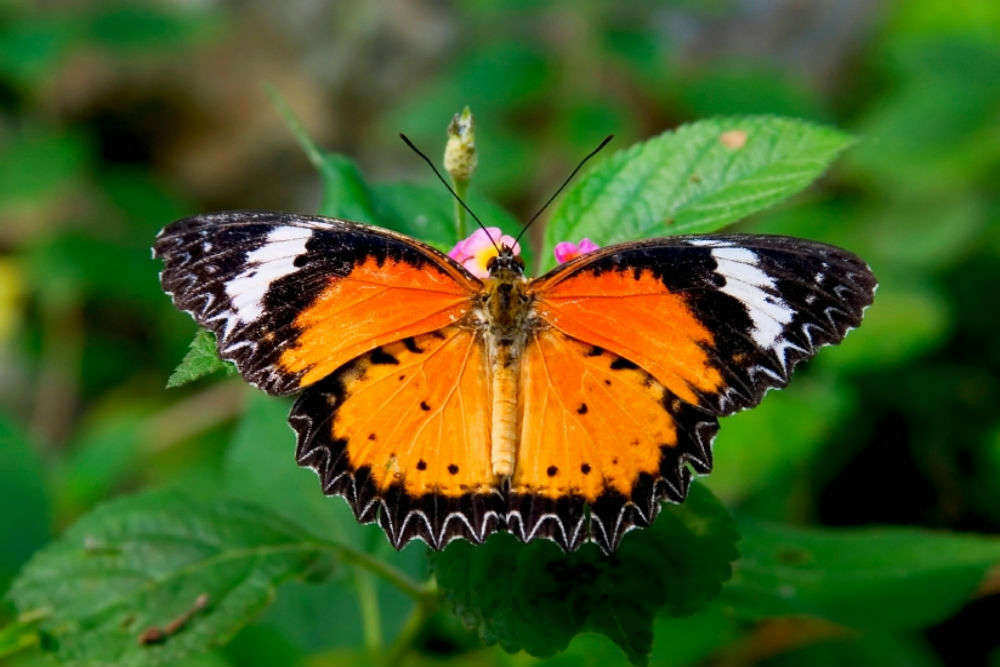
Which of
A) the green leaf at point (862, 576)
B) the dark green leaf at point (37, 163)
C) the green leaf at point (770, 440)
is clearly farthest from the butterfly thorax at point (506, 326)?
the dark green leaf at point (37, 163)

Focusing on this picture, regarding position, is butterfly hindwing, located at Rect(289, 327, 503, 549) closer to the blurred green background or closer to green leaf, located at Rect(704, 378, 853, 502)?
the blurred green background

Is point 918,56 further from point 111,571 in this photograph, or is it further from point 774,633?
point 111,571

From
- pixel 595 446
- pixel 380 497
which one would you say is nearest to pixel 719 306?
pixel 595 446

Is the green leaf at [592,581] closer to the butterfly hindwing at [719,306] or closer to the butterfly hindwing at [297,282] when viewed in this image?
the butterfly hindwing at [719,306]

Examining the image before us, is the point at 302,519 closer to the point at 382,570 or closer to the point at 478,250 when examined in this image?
the point at 382,570

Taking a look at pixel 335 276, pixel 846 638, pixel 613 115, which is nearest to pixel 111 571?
pixel 335 276
